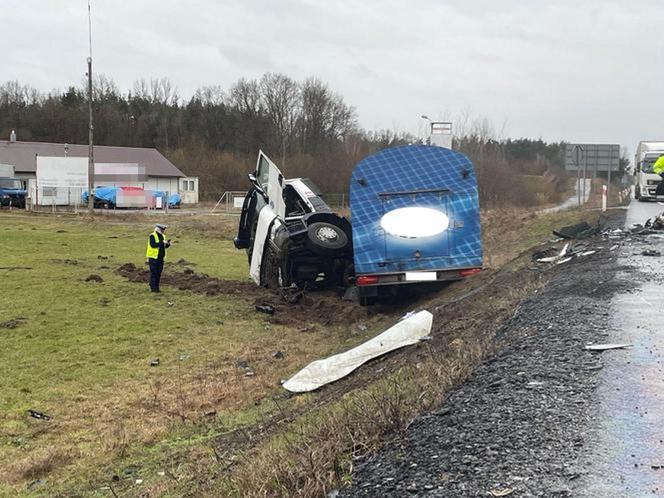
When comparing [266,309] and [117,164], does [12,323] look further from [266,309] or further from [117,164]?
[117,164]

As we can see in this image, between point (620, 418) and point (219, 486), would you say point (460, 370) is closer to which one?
point (620, 418)

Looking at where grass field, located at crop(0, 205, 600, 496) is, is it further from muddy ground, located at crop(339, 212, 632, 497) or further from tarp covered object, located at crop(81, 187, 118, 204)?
tarp covered object, located at crop(81, 187, 118, 204)

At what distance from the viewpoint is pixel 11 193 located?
44500 millimetres

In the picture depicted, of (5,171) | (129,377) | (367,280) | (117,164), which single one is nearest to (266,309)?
(367,280)

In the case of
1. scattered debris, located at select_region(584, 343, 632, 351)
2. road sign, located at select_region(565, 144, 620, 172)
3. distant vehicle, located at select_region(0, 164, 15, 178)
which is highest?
road sign, located at select_region(565, 144, 620, 172)

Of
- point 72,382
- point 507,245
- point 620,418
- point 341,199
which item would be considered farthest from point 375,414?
point 341,199

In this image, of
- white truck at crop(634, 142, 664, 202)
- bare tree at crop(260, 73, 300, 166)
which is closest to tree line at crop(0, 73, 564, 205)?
bare tree at crop(260, 73, 300, 166)

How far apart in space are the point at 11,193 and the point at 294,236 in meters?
39.0

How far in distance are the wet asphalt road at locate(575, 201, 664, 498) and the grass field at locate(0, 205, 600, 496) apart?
1276 millimetres

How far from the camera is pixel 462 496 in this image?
2770 mm

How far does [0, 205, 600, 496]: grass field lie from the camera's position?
501 cm

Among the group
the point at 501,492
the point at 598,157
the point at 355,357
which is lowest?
the point at 355,357

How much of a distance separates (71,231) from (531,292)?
86.2ft

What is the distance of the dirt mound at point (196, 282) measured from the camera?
1414 cm
